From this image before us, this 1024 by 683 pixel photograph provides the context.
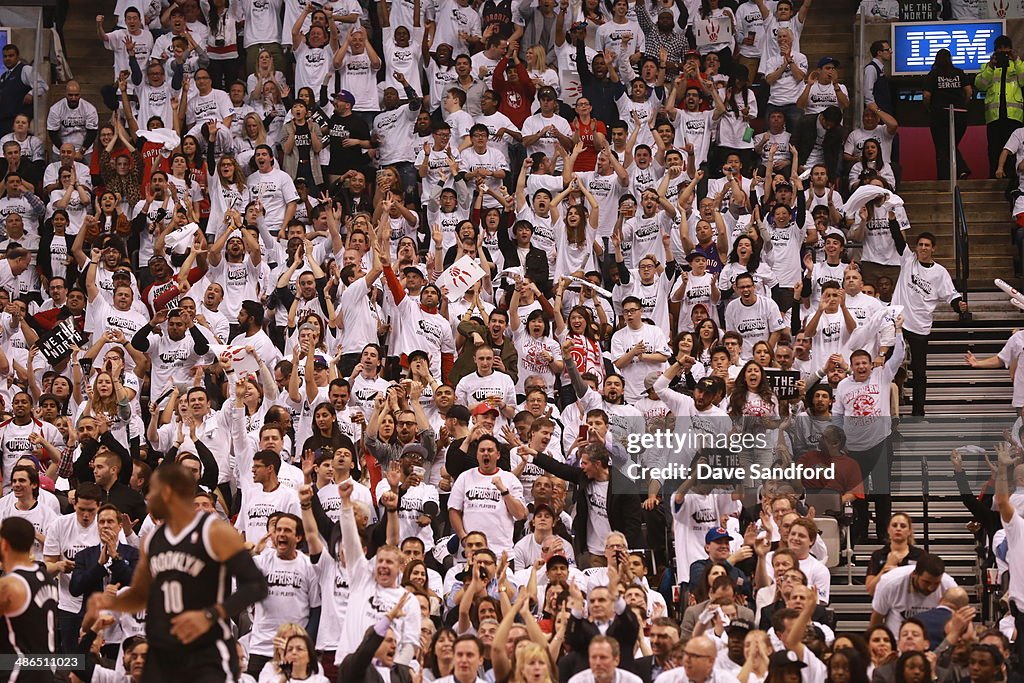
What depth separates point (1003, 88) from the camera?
23.1 meters

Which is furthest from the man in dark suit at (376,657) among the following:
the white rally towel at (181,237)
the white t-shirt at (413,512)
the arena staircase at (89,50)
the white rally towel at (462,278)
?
the arena staircase at (89,50)

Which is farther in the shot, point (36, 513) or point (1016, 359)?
point (1016, 359)

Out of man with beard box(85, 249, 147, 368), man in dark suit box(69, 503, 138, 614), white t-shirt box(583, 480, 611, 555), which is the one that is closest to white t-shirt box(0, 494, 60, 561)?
man in dark suit box(69, 503, 138, 614)

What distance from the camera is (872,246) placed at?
21.6m

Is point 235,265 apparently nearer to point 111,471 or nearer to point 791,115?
point 111,471

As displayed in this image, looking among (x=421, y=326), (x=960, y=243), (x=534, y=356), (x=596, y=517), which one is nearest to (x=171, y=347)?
(x=421, y=326)

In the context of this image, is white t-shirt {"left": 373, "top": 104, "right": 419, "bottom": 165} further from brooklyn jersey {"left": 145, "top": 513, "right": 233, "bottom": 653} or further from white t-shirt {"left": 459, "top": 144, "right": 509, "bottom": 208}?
brooklyn jersey {"left": 145, "top": 513, "right": 233, "bottom": 653}

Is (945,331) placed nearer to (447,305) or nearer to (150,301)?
(447,305)

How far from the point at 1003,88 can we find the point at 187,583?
16751mm

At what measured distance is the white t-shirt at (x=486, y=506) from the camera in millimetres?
15922

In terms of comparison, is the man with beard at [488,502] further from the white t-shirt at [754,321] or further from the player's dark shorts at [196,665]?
the player's dark shorts at [196,665]

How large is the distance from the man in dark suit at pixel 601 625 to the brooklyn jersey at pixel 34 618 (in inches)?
167

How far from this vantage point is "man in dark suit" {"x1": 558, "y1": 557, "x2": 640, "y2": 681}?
1351 centimetres

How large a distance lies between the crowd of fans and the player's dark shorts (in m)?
3.57
